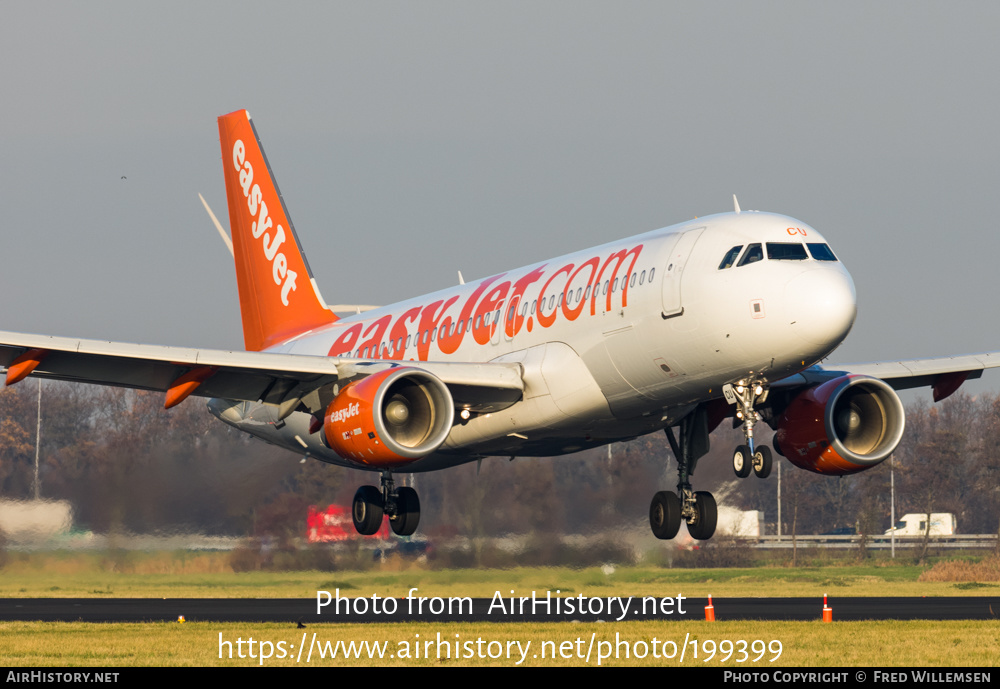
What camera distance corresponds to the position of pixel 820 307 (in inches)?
850

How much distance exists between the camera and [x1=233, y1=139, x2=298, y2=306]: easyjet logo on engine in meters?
36.6

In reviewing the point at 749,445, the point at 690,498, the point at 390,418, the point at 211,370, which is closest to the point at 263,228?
the point at 211,370

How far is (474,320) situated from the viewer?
92.8 feet

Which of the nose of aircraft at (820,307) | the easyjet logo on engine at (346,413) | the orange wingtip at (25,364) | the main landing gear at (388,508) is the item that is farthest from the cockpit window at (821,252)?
the orange wingtip at (25,364)

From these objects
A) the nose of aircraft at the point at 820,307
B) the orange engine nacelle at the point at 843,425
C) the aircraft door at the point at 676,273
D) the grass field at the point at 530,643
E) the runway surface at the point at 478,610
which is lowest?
the runway surface at the point at 478,610

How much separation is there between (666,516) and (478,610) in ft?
19.6

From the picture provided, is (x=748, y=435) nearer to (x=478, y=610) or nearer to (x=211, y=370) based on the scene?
(x=211, y=370)

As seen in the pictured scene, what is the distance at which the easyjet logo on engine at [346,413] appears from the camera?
24.6 m

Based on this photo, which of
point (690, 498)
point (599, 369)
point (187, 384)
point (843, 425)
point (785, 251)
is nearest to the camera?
point (785, 251)

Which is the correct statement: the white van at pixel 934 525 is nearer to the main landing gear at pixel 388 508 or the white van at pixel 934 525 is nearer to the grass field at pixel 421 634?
the grass field at pixel 421 634

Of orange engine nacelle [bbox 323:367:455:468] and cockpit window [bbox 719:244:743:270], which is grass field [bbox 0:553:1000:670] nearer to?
orange engine nacelle [bbox 323:367:455:468]

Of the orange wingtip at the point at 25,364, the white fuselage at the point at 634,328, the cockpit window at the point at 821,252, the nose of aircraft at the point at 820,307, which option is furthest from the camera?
the orange wingtip at the point at 25,364

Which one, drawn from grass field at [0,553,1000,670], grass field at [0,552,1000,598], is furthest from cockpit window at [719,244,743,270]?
grass field at [0,552,1000,598]

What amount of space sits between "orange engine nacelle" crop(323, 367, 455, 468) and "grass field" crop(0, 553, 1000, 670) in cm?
341
